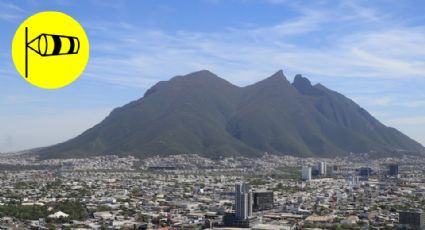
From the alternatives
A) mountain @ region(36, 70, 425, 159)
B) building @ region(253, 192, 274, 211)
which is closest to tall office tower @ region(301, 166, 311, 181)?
building @ region(253, 192, 274, 211)

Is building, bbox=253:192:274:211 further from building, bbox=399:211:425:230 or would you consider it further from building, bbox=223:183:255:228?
building, bbox=399:211:425:230

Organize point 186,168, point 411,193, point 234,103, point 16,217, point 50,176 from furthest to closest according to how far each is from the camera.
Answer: point 234,103
point 186,168
point 50,176
point 411,193
point 16,217

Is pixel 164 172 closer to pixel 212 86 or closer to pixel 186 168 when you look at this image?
pixel 186 168

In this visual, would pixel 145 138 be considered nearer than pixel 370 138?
Yes

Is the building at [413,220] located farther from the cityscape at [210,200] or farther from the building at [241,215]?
the building at [241,215]

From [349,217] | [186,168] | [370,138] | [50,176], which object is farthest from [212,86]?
[349,217]
